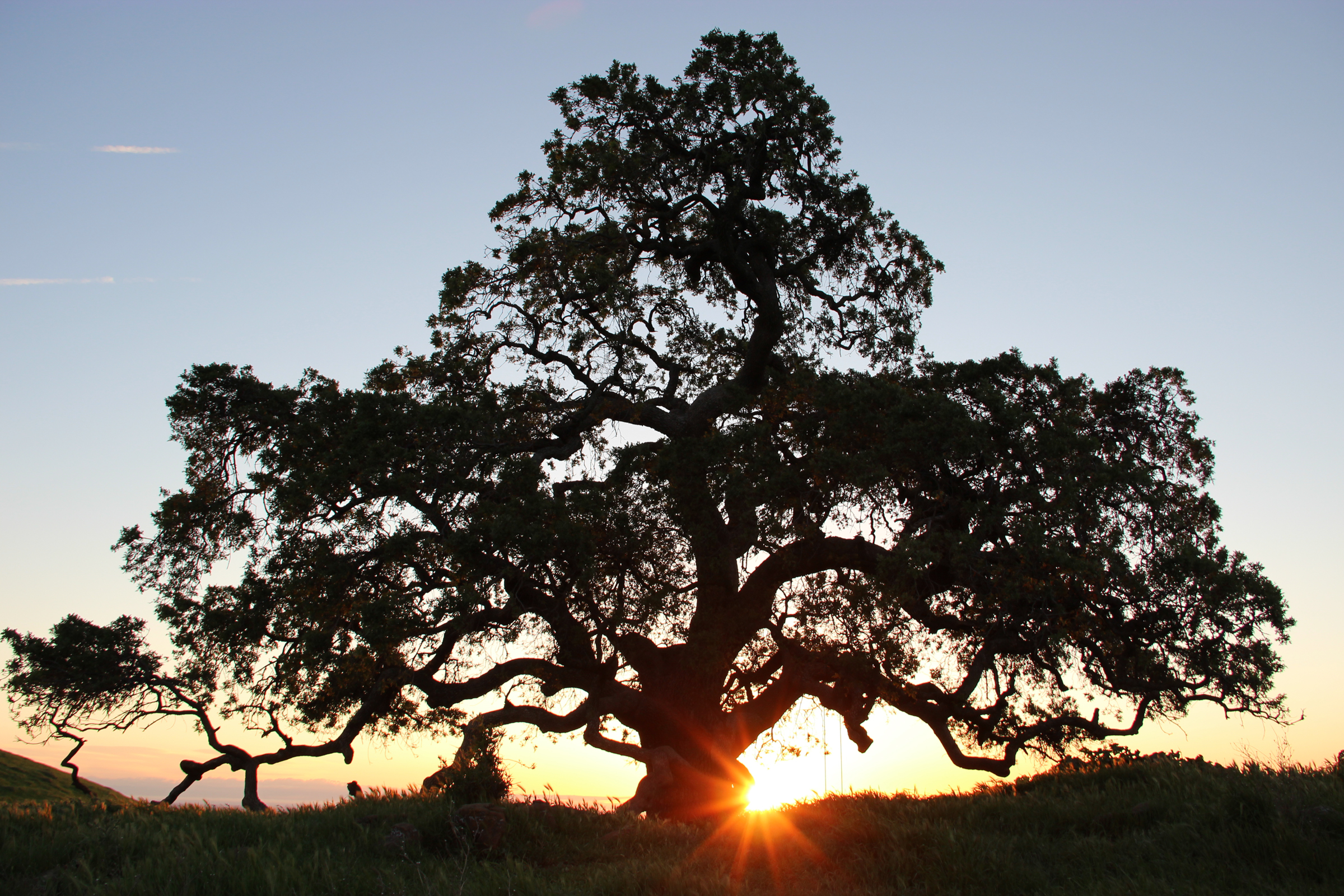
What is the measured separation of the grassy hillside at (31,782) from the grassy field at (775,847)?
14310mm

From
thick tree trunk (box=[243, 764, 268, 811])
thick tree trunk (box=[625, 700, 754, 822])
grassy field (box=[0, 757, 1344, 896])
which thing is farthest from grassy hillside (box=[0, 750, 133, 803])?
grassy field (box=[0, 757, 1344, 896])

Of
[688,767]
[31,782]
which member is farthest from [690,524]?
[31,782]

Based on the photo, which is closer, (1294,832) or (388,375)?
(1294,832)

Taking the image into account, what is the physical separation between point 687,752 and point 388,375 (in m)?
9.29

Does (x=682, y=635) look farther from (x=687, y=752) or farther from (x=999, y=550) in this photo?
(x=999, y=550)

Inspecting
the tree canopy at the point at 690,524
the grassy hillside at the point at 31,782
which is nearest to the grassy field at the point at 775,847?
the tree canopy at the point at 690,524

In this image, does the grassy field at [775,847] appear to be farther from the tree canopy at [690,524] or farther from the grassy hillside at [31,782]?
the grassy hillside at [31,782]

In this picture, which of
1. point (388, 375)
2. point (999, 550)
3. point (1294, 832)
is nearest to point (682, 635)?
point (999, 550)

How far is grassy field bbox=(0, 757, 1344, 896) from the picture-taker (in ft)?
26.1

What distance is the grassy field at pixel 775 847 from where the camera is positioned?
7969mm

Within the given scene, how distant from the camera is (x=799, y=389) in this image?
15812 mm

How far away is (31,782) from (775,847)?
2635 cm

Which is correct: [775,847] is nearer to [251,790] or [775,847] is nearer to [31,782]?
[251,790]

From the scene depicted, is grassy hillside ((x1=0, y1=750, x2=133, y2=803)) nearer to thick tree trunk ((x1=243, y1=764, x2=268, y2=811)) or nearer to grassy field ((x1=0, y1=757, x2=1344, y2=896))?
thick tree trunk ((x1=243, y1=764, x2=268, y2=811))
